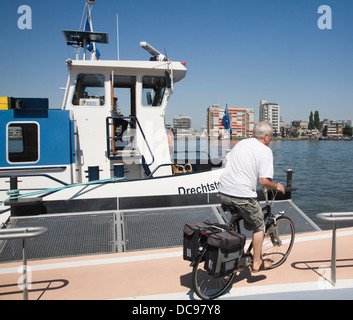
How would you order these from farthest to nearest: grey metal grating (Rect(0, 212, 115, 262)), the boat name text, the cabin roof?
the cabin roof < the boat name text < grey metal grating (Rect(0, 212, 115, 262))

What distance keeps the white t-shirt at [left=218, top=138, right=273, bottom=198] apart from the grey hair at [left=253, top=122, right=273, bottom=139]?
0.08 metres

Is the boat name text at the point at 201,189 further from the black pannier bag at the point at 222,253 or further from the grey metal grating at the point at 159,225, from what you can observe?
the black pannier bag at the point at 222,253

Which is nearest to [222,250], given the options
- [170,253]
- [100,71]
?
[170,253]

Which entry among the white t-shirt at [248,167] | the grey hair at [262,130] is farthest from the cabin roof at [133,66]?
the white t-shirt at [248,167]

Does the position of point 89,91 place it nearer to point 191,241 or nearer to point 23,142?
point 23,142

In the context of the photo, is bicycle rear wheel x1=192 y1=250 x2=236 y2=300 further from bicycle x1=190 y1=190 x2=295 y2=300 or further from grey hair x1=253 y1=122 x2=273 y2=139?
grey hair x1=253 y1=122 x2=273 y2=139

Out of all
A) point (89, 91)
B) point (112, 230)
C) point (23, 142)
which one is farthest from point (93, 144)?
point (112, 230)

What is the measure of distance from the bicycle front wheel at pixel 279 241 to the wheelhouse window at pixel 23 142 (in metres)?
4.68

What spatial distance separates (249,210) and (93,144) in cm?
494

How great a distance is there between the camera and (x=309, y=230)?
4.85 m

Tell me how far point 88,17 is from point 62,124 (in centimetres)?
393

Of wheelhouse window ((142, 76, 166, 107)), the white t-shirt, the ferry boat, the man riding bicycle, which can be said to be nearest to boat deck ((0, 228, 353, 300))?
the man riding bicycle

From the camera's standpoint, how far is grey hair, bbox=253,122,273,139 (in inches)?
127
